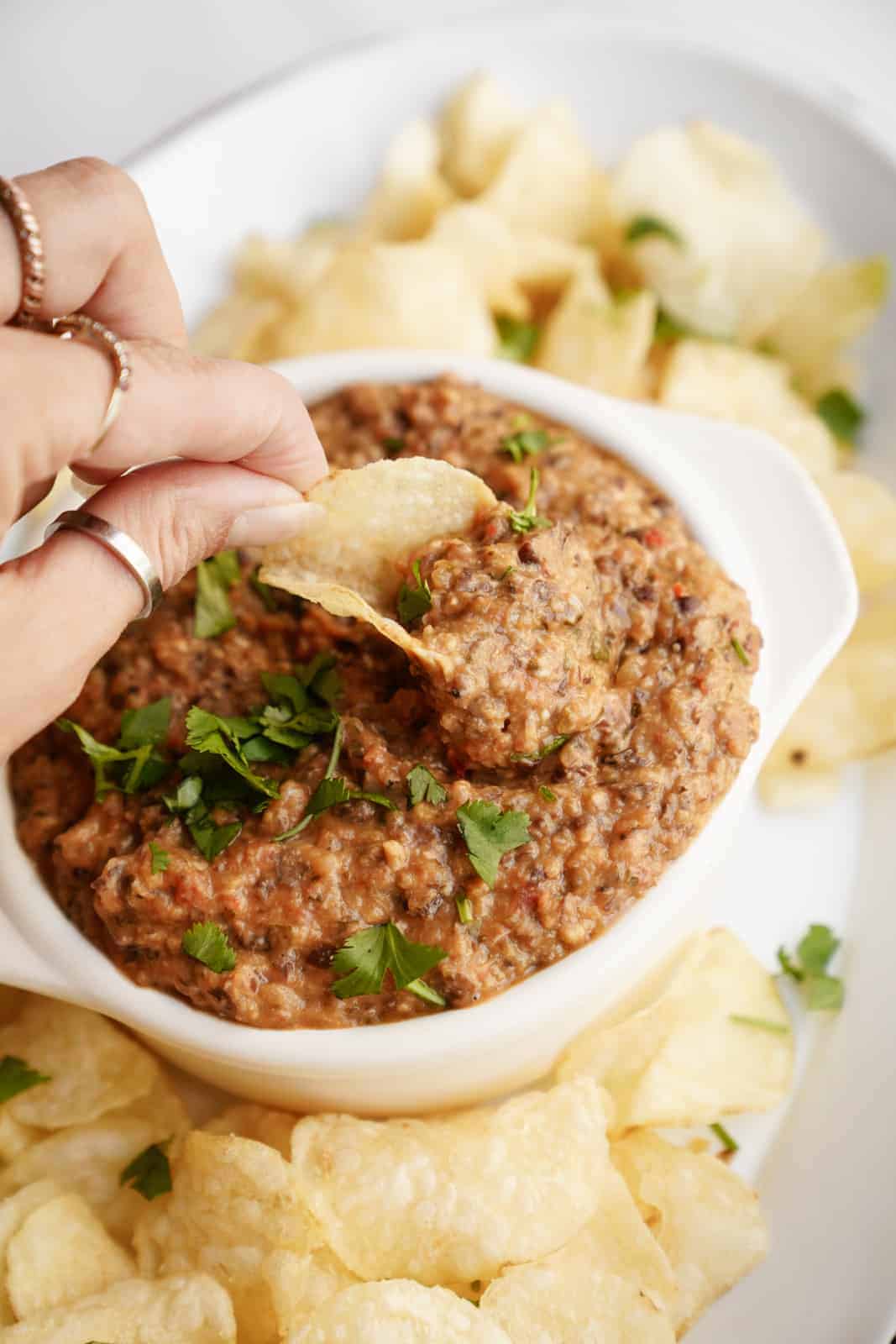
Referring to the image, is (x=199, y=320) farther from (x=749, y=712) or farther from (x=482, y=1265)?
(x=482, y=1265)

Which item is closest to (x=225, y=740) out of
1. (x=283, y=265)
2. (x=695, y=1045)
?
(x=695, y=1045)

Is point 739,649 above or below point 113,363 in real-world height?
below

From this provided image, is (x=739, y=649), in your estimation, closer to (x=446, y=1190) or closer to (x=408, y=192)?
(x=446, y=1190)

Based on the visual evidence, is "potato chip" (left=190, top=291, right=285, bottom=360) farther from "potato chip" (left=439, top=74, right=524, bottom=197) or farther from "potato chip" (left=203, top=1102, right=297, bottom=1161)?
"potato chip" (left=203, top=1102, right=297, bottom=1161)

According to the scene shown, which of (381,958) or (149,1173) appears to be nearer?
(381,958)

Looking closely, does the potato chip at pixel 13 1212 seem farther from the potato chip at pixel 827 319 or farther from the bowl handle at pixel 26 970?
the potato chip at pixel 827 319

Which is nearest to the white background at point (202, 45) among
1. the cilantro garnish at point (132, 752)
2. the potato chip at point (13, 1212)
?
the cilantro garnish at point (132, 752)

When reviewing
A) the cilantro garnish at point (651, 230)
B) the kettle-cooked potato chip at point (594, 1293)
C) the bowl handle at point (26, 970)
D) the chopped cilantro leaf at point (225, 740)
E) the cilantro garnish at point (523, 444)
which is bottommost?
the kettle-cooked potato chip at point (594, 1293)
